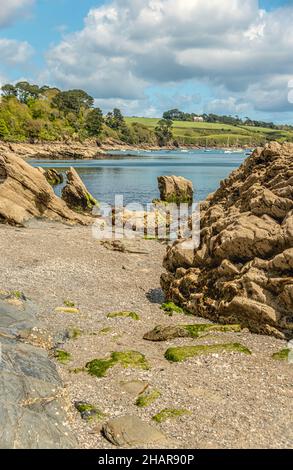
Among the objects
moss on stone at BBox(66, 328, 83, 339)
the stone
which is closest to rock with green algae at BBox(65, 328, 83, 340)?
moss on stone at BBox(66, 328, 83, 339)

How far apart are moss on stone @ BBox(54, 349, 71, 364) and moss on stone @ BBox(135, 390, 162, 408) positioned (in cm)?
391

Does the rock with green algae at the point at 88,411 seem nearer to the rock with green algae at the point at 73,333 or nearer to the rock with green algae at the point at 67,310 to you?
the rock with green algae at the point at 73,333

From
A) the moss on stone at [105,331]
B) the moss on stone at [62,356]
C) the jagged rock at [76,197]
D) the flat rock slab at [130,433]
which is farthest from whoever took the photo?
the jagged rock at [76,197]

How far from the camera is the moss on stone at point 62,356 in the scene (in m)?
17.2

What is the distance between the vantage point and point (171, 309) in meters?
23.4

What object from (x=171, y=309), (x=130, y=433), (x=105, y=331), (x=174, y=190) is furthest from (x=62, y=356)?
(x=174, y=190)

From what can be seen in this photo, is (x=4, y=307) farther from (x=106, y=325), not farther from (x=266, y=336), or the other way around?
(x=266, y=336)

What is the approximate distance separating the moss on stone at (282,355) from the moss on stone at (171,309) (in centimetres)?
637

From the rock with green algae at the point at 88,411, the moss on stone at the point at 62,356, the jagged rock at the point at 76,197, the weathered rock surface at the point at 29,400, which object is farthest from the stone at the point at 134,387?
the jagged rock at the point at 76,197

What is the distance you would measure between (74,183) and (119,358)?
44.2 meters

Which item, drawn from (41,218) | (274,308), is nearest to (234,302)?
(274,308)

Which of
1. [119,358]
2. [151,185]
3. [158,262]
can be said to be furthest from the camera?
[151,185]

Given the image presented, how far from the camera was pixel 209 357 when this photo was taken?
17375 mm

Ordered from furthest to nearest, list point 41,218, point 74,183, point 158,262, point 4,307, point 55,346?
point 74,183
point 41,218
point 158,262
point 4,307
point 55,346
